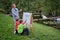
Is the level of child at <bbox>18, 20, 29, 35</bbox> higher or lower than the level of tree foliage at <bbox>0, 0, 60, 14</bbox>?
lower

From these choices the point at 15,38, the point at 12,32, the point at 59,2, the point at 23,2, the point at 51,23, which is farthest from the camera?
the point at 23,2

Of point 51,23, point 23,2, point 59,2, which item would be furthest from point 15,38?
point 23,2

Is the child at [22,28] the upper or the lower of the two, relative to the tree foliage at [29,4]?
lower

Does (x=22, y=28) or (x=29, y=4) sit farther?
(x=29, y=4)

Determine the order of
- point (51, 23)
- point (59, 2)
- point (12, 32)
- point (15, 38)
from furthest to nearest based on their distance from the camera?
point (51, 23)
point (59, 2)
point (12, 32)
point (15, 38)

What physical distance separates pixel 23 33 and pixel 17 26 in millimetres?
643

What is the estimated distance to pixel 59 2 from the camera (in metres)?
18.8

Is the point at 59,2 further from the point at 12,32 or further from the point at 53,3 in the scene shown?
the point at 12,32

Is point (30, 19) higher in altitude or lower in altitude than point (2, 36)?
higher

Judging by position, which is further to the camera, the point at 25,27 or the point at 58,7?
the point at 58,7

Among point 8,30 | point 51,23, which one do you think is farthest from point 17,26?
point 51,23

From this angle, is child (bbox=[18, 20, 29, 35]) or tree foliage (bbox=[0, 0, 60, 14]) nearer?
child (bbox=[18, 20, 29, 35])

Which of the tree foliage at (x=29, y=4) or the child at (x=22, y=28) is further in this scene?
the tree foliage at (x=29, y=4)

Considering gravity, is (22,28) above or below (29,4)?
below
